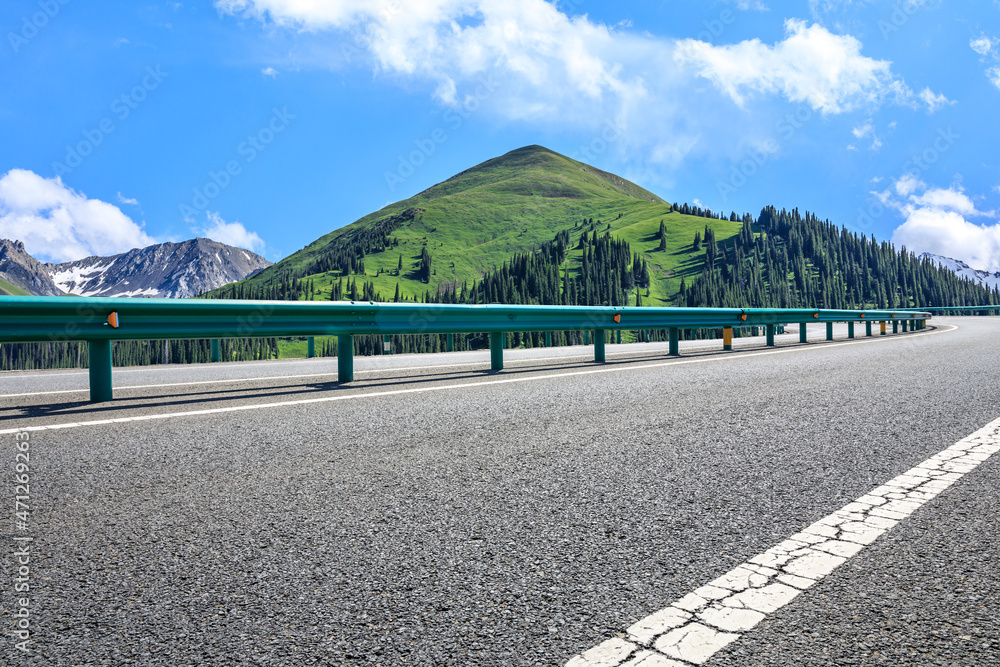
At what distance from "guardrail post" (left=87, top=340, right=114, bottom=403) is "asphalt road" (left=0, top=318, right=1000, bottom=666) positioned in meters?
0.76

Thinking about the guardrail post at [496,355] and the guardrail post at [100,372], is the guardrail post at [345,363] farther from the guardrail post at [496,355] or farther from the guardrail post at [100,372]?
the guardrail post at [100,372]

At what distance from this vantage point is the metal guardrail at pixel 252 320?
18.7 feet

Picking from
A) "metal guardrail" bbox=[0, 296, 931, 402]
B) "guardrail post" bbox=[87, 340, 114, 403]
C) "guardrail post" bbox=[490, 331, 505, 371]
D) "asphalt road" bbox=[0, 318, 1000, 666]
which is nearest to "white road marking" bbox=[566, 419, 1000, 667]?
Result: "asphalt road" bbox=[0, 318, 1000, 666]

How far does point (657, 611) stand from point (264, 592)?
3.92 feet

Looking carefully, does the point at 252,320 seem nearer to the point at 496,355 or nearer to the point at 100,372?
the point at 100,372

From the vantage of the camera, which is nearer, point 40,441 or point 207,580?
point 207,580

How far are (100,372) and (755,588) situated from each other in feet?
20.6

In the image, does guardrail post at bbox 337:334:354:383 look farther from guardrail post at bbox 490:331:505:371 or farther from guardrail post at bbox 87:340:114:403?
guardrail post at bbox 87:340:114:403

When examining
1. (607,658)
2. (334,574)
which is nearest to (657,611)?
(607,658)

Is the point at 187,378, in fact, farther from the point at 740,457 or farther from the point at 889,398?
the point at 889,398

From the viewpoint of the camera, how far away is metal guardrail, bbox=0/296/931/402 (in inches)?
224

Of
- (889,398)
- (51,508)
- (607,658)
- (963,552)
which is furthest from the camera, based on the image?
(889,398)

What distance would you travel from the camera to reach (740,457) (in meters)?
3.67

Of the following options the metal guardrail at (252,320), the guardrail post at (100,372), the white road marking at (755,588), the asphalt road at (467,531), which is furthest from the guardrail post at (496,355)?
the white road marking at (755,588)
